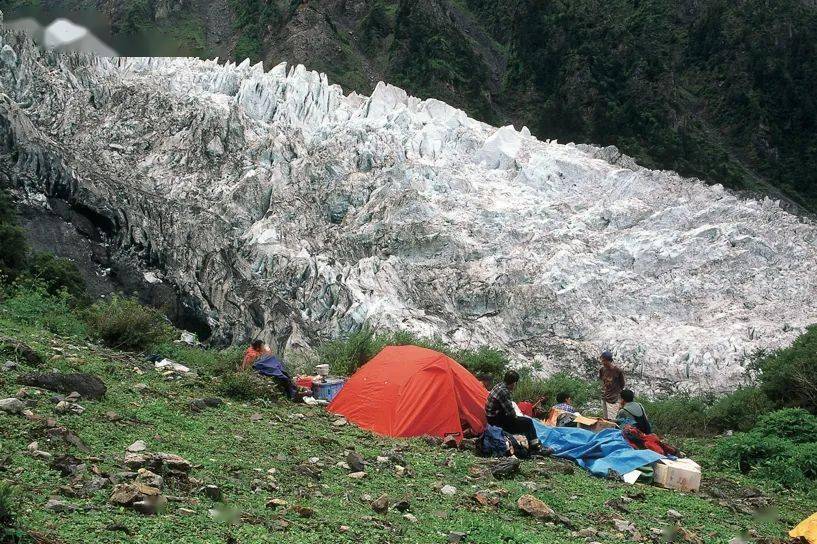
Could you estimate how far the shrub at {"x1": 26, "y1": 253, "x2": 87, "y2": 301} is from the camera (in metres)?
17.6

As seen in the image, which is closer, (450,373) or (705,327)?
(450,373)

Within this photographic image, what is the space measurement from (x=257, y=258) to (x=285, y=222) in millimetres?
1679

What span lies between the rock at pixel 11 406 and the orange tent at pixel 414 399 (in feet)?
13.5

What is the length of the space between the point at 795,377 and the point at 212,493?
9765 millimetres

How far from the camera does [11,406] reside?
5008mm

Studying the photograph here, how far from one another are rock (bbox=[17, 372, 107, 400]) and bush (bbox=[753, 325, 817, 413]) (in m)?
9.67

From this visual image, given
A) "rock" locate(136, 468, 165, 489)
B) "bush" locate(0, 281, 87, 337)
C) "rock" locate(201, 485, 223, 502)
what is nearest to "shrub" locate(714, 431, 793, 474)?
"rock" locate(201, 485, 223, 502)

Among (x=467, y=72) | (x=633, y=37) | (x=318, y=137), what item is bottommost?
(x=318, y=137)

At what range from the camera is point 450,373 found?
28.7 feet

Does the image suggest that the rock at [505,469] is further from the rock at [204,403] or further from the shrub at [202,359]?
the shrub at [202,359]

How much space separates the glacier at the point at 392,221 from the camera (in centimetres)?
2075

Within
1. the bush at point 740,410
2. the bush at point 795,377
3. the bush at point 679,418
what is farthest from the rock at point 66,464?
the bush at point 795,377

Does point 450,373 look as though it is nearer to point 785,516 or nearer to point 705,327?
point 785,516

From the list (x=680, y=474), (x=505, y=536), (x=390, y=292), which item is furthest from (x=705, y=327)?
(x=505, y=536)
